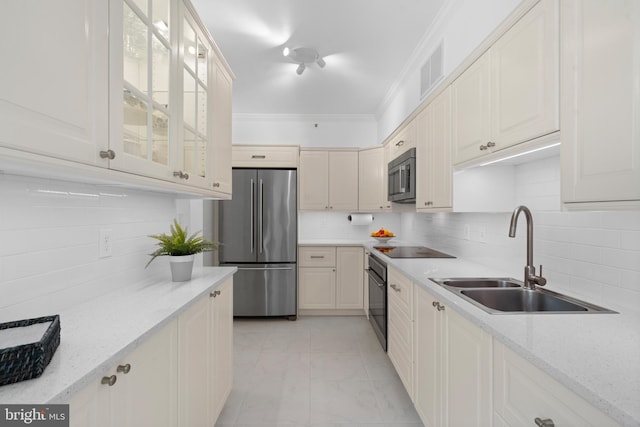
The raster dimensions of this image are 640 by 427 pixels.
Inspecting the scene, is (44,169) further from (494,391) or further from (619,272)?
(619,272)

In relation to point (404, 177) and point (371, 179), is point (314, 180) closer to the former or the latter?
point (371, 179)

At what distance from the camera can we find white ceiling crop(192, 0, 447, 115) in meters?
2.22

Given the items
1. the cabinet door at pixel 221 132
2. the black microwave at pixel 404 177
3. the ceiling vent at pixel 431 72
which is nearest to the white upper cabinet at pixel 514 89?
the ceiling vent at pixel 431 72

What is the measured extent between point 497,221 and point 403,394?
1.41 metres

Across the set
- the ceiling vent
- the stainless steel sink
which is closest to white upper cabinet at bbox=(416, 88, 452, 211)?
the ceiling vent

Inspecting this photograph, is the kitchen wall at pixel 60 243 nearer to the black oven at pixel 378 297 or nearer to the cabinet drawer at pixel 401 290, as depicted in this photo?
the cabinet drawer at pixel 401 290

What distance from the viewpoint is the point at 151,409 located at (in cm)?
104

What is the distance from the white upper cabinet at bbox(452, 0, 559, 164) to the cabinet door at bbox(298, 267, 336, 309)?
245 centimetres

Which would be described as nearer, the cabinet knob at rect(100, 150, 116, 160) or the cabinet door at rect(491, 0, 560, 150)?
the cabinet knob at rect(100, 150, 116, 160)

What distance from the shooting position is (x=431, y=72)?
2598 mm

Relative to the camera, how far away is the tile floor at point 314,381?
1.96m

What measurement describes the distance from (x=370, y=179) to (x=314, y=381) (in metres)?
2.55

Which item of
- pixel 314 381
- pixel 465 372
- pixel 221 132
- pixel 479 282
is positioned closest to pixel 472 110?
pixel 479 282

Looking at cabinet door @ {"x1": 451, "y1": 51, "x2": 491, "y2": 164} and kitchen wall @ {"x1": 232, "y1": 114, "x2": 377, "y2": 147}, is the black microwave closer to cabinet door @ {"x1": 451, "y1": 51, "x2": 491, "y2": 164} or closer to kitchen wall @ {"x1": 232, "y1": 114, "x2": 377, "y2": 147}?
cabinet door @ {"x1": 451, "y1": 51, "x2": 491, "y2": 164}
